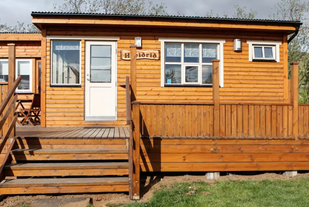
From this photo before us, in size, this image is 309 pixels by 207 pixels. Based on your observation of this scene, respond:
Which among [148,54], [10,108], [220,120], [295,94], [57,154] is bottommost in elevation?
[57,154]

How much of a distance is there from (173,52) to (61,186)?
4455 mm

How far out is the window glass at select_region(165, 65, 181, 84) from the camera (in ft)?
21.7

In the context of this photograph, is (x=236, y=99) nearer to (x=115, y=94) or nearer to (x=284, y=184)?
(x=284, y=184)

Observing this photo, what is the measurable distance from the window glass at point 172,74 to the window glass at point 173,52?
198 mm

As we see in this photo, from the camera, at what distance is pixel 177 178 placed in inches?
185

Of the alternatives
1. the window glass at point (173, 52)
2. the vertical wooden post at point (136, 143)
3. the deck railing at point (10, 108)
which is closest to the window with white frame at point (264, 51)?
the window glass at point (173, 52)

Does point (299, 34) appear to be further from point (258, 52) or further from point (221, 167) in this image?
point (221, 167)

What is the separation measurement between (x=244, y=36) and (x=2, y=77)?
8054mm

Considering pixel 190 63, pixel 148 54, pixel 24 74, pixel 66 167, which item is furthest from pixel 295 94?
pixel 24 74

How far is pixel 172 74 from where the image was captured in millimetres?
6637

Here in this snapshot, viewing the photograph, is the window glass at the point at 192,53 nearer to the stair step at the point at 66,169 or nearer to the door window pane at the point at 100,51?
the door window pane at the point at 100,51

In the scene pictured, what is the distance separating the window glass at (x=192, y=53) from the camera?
670 cm

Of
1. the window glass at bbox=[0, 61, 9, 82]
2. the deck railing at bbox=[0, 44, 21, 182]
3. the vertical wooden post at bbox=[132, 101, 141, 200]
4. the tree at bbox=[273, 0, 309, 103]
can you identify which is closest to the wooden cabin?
the deck railing at bbox=[0, 44, 21, 182]

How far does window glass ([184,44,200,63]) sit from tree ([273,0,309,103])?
13318 mm
